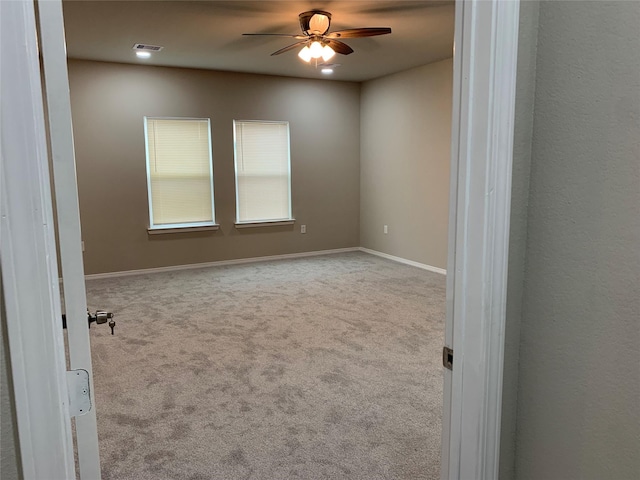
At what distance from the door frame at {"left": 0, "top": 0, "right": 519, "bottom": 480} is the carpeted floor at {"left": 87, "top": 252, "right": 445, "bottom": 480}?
A: 1217mm

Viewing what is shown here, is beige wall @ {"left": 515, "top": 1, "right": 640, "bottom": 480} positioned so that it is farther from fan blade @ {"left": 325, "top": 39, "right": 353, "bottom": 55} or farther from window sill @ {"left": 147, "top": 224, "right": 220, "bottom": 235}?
window sill @ {"left": 147, "top": 224, "right": 220, "bottom": 235}

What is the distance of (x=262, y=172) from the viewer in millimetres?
6621

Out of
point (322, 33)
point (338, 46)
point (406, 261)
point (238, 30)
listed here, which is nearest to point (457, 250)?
point (322, 33)

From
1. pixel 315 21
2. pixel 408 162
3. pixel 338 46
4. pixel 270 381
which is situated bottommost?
pixel 270 381

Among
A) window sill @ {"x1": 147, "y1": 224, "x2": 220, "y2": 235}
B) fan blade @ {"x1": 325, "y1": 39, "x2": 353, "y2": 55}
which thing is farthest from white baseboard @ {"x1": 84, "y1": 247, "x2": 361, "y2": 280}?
fan blade @ {"x1": 325, "y1": 39, "x2": 353, "y2": 55}

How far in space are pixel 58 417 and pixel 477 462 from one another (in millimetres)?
857

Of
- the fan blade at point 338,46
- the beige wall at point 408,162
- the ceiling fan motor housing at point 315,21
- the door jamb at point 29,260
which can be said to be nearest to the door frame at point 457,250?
the door jamb at point 29,260

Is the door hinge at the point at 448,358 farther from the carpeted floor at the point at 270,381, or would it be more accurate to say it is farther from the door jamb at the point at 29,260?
the carpeted floor at the point at 270,381

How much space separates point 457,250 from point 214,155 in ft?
18.4

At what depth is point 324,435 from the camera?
2.38m

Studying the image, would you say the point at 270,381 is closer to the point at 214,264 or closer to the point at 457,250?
the point at 457,250

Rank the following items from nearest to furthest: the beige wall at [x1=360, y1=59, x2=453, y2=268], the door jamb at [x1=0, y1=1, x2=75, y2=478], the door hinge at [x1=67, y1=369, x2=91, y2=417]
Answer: the door jamb at [x1=0, y1=1, x2=75, y2=478] < the door hinge at [x1=67, y1=369, x2=91, y2=417] < the beige wall at [x1=360, y1=59, x2=453, y2=268]

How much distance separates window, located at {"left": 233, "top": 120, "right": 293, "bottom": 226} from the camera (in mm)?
6465

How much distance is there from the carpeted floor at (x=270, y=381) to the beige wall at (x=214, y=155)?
3.29 feet
